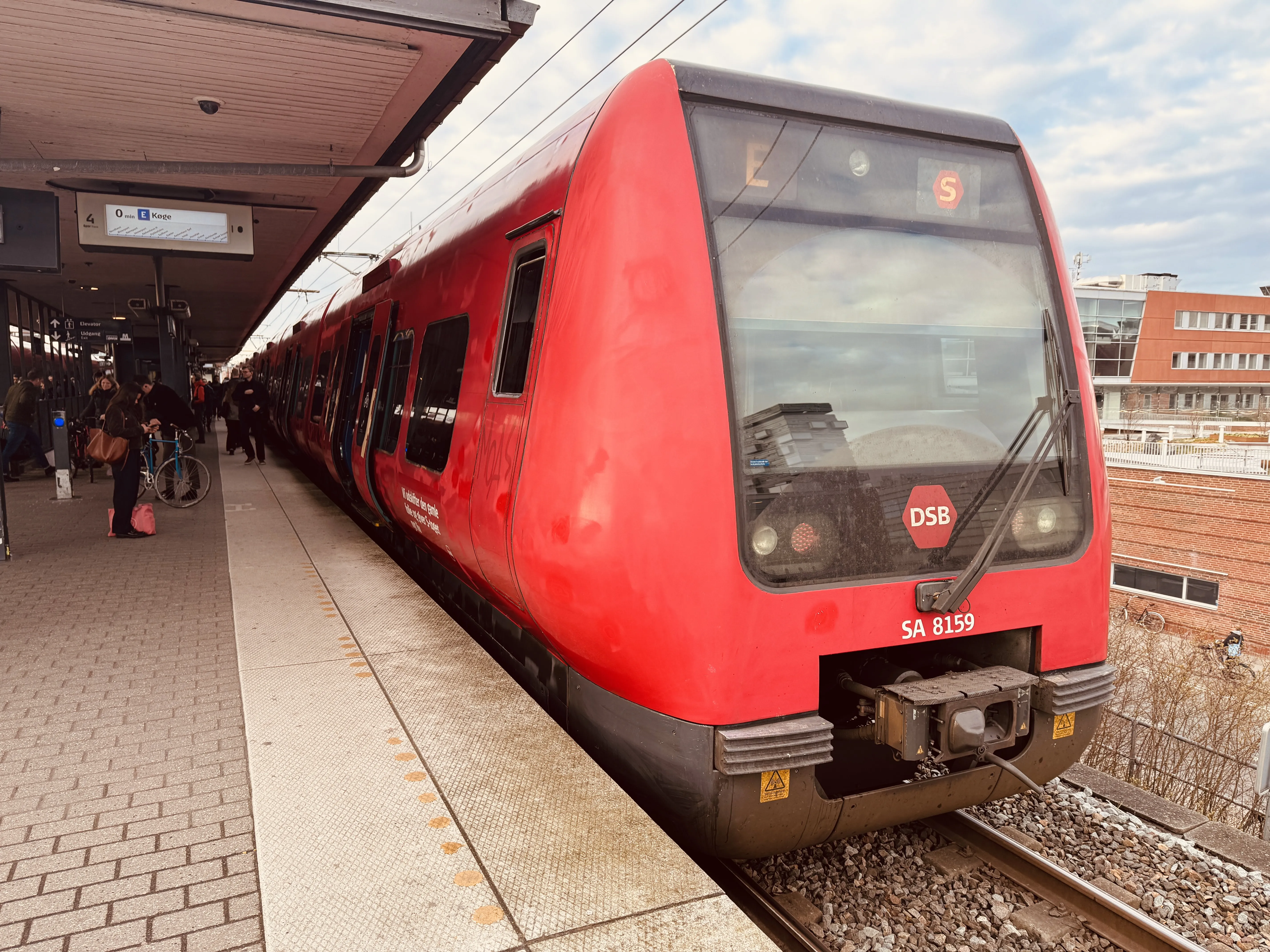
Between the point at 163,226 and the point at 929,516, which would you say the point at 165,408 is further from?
the point at 929,516

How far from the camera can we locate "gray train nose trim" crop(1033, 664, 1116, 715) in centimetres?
333

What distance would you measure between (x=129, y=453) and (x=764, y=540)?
7965mm

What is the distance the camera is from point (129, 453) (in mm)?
8570

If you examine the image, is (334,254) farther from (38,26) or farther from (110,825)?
(110,825)

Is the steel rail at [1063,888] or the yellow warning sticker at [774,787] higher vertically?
the yellow warning sticker at [774,787]

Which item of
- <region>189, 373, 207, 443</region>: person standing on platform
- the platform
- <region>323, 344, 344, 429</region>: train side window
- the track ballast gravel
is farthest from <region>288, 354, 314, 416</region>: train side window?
the track ballast gravel

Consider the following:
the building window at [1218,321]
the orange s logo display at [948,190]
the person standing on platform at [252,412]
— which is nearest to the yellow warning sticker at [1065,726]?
the orange s logo display at [948,190]

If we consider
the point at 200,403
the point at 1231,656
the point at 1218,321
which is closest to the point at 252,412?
the point at 200,403

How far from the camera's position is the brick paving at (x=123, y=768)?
2539 mm

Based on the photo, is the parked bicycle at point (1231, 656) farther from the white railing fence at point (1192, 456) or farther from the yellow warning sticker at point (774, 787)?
the yellow warning sticker at point (774, 787)

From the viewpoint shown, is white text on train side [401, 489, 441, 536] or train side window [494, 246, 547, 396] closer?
train side window [494, 246, 547, 396]

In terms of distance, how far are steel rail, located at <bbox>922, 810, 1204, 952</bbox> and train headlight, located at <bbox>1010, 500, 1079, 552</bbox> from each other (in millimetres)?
1255

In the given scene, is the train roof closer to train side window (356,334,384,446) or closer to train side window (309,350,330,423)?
train side window (356,334,384,446)

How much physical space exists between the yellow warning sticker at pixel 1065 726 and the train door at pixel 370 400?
211 inches
